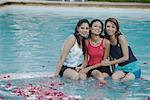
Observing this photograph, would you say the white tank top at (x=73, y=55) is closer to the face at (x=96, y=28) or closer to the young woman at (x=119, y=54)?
the face at (x=96, y=28)

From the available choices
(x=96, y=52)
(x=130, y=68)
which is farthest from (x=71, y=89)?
(x=130, y=68)

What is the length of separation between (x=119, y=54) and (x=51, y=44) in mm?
5247

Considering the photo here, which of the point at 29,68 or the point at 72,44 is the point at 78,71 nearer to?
the point at 72,44

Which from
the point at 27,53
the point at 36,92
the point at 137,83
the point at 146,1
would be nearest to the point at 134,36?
the point at 27,53

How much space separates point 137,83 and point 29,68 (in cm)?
272

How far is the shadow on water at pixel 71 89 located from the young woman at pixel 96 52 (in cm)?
18

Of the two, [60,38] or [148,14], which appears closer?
[60,38]

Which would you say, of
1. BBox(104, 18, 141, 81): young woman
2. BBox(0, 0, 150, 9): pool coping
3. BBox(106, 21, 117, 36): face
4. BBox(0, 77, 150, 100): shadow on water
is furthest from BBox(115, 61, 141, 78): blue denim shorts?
BBox(0, 0, 150, 9): pool coping

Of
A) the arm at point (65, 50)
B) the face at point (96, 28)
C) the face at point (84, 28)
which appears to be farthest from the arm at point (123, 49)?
the arm at point (65, 50)

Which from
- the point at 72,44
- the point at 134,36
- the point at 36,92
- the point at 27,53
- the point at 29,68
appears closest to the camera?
the point at 36,92

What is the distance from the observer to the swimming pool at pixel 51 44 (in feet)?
27.2

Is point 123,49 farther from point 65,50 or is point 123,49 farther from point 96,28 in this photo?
point 65,50

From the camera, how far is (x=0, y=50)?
42.1 feet

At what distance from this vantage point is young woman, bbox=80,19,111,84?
8766 mm
